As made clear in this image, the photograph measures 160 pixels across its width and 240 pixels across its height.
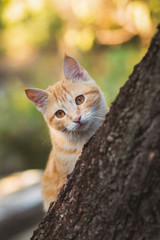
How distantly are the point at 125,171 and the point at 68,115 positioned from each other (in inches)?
47.3

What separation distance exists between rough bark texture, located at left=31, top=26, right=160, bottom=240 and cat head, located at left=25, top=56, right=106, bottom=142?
0.82 m

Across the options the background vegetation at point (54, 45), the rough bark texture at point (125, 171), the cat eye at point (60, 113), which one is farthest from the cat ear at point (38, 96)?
the background vegetation at point (54, 45)

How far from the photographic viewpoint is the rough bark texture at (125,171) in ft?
4.29

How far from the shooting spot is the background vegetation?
23.3 feet

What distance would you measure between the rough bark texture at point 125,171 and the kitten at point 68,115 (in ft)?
2.76

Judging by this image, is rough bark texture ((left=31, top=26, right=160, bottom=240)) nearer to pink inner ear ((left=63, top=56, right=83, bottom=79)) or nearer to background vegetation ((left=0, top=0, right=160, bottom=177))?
pink inner ear ((left=63, top=56, right=83, bottom=79))

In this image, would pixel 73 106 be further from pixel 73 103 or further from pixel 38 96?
pixel 38 96

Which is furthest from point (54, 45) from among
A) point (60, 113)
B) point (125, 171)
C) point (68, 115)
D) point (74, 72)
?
point (125, 171)

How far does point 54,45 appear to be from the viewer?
9680mm

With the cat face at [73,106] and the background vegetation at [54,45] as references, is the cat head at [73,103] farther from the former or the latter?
the background vegetation at [54,45]

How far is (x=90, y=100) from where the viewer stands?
2.55m

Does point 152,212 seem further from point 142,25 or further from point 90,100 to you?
point 142,25

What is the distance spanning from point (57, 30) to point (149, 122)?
818 centimetres

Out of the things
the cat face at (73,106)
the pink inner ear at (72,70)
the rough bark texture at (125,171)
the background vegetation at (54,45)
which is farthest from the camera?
the background vegetation at (54,45)
